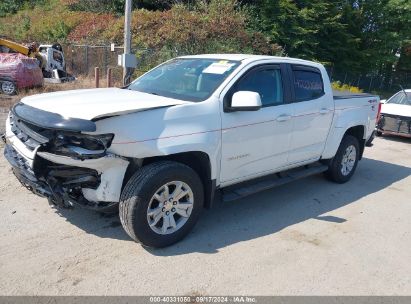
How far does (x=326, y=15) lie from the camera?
969 inches

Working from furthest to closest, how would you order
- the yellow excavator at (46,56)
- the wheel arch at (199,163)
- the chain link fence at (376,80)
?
the chain link fence at (376,80) → the yellow excavator at (46,56) → the wheel arch at (199,163)

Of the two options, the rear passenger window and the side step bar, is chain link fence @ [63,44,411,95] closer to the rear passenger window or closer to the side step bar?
the rear passenger window

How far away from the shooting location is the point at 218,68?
15.3 feet

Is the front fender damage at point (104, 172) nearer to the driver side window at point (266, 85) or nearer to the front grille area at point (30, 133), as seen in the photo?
the front grille area at point (30, 133)

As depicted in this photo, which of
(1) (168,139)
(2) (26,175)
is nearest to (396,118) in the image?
(1) (168,139)

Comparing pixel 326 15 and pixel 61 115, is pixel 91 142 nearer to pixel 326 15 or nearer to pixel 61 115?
pixel 61 115

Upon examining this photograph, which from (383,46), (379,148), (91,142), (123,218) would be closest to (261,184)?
(123,218)

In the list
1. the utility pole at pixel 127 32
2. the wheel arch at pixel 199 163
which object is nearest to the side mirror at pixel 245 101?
the wheel arch at pixel 199 163

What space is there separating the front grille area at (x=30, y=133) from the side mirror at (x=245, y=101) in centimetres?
179

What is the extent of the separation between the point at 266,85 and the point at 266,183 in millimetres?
1180

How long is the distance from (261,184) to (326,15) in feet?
73.2

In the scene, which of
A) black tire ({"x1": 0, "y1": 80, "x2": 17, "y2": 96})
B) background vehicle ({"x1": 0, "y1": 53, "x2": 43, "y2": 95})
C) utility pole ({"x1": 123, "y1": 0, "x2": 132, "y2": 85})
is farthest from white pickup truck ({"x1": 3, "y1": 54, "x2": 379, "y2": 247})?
black tire ({"x1": 0, "y1": 80, "x2": 17, "y2": 96})

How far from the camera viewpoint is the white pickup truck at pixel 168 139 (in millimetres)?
3607

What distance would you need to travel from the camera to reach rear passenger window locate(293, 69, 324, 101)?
5.33 m
